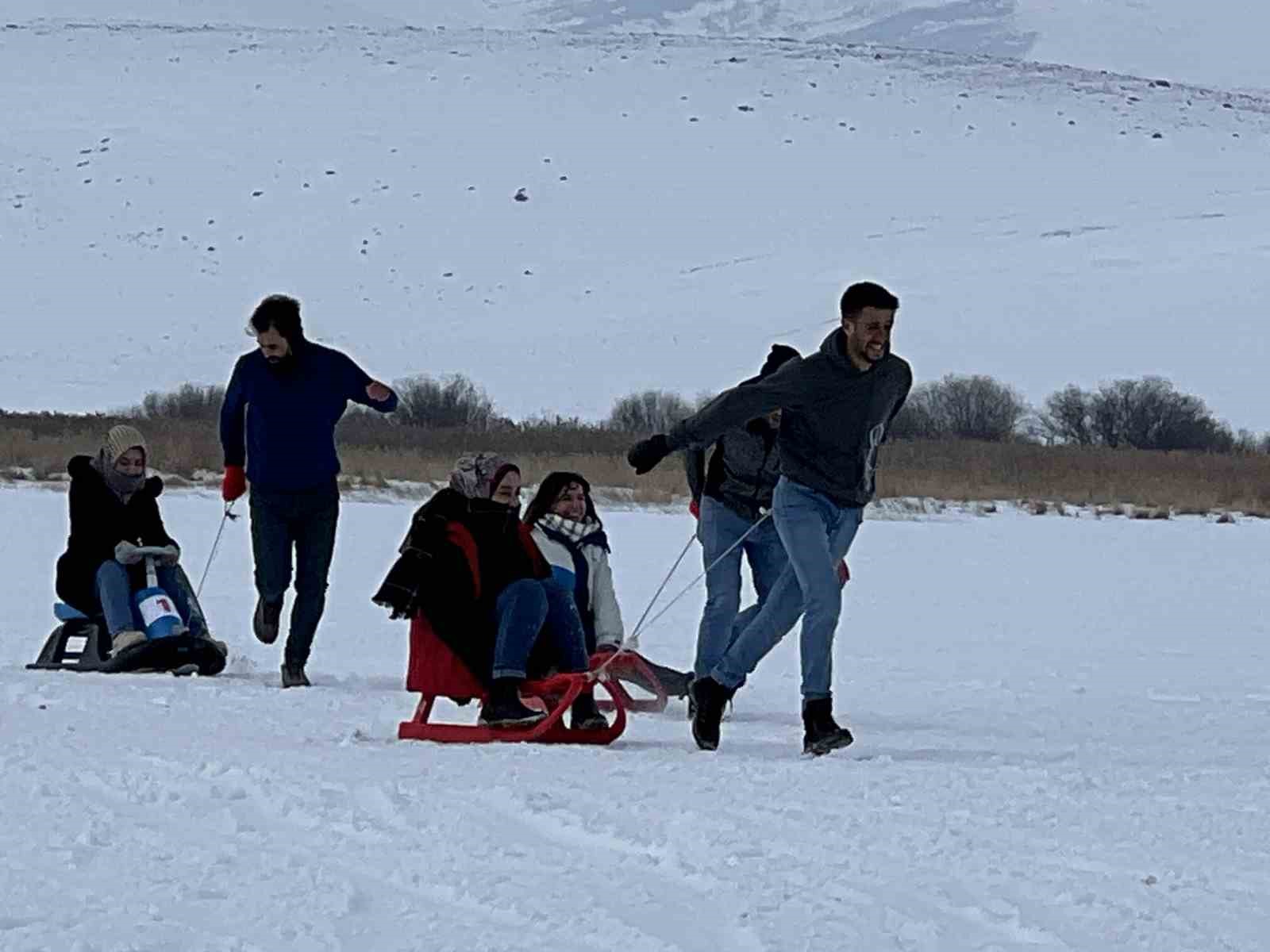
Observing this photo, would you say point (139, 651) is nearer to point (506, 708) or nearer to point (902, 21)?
point (506, 708)

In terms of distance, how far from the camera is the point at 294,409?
9.77 metres

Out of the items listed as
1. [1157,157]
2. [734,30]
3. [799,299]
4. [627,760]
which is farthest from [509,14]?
[627,760]

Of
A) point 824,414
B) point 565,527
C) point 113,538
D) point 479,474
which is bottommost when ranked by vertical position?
point 113,538

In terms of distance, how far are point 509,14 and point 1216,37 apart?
34.6m

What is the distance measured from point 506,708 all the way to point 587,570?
1.29 meters

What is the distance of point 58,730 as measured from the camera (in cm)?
718

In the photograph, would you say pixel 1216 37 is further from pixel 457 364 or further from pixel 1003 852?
pixel 1003 852

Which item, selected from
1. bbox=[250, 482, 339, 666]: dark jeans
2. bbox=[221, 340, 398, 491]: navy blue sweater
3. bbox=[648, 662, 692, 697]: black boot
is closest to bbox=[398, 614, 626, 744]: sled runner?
bbox=[648, 662, 692, 697]: black boot

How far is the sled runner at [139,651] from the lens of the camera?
31.9 feet

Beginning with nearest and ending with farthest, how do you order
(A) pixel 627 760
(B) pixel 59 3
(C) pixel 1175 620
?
(A) pixel 627 760 → (C) pixel 1175 620 → (B) pixel 59 3

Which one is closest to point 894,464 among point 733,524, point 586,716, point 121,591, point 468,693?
point 121,591

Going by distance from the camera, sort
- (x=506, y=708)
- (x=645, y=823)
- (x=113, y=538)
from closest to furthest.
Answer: (x=645, y=823), (x=506, y=708), (x=113, y=538)

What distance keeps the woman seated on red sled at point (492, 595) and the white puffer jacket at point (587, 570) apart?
0.74 metres

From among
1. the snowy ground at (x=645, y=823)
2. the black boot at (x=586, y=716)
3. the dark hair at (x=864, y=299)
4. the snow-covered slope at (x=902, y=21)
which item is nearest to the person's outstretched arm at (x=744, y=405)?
the dark hair at (x=864, y=299)
